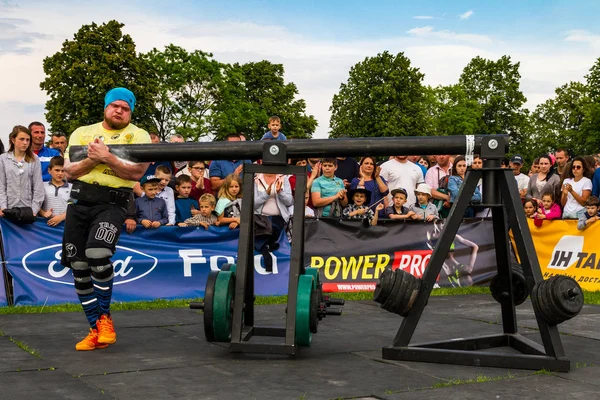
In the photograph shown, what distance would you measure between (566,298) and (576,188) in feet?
24.1

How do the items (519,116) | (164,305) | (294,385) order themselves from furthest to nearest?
(519,116), (164,305), (294,385)

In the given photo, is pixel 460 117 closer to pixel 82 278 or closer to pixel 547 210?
pixel 547 210

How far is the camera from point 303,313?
5.77m

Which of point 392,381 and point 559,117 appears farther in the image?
point 559,117

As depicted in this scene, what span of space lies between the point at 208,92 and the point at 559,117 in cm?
3617

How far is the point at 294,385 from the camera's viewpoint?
497 centimetres

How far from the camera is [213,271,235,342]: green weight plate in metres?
5.85

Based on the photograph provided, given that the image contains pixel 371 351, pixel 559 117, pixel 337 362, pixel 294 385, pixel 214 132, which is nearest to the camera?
pixel 294 385

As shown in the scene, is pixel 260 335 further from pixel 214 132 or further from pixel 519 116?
pixel 519 116

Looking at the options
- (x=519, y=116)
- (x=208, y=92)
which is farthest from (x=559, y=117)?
(x=208, y=92)

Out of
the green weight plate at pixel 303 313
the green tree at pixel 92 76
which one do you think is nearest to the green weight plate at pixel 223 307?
the green weight plate at pixel 303 313

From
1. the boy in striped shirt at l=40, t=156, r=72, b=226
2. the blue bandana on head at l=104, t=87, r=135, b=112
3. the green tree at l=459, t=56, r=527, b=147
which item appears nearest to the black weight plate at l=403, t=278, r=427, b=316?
the blue bandana on head at l=104, t=87, r=135, b=112

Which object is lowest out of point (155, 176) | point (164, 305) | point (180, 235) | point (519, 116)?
point (164, 305)

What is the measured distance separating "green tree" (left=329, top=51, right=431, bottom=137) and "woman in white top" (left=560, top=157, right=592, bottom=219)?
49.4 meters
